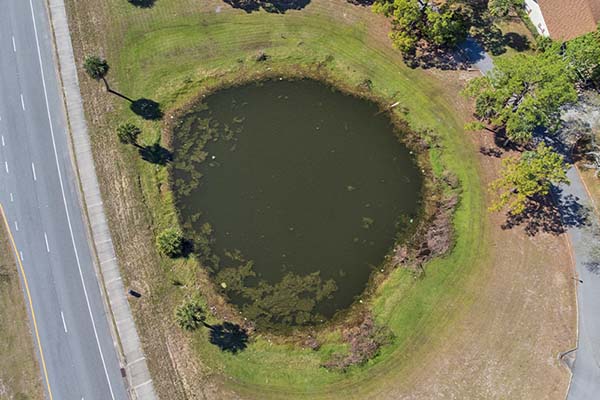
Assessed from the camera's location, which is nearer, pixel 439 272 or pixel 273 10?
pixel 439 272

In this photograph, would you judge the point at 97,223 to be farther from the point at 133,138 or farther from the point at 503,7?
the point at 503,7

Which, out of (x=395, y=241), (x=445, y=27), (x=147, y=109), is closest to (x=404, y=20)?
(x=445, y=27)

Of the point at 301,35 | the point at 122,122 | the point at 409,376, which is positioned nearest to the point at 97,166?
the point at 122,122

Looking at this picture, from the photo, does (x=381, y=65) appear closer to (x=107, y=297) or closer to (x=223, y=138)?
(x=223, y=138)

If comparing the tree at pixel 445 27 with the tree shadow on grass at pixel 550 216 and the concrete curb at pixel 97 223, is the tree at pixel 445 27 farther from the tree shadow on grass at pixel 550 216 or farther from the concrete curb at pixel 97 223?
the concrete curb at pixel 97 223

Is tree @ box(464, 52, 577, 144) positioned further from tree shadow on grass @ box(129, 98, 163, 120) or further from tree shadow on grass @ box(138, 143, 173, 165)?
tree shadow on grass @ box(129, 98, 163, 120)

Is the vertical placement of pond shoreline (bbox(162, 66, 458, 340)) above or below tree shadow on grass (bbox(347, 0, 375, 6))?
below

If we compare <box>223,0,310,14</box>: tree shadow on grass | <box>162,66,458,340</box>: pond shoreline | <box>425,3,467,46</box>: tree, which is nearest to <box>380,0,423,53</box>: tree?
<box>425,3,467,46</box>: tree
